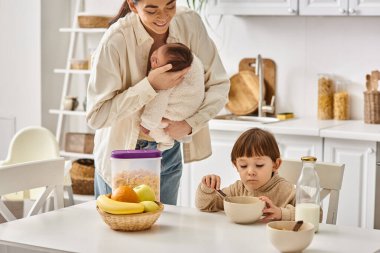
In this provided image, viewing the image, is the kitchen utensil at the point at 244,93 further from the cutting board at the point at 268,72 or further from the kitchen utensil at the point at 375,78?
the kitchen utensil at the point at 375,78

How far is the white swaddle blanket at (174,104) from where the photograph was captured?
9.87 ft

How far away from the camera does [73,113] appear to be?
5.46 meters

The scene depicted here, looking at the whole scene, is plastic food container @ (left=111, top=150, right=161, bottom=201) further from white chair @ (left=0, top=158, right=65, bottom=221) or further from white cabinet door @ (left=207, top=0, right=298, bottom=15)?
white cabinet door @ (left=207, top=0, right=298, bottom=15)

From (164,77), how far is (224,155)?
1.77m

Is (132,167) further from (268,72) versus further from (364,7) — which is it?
(268,72)

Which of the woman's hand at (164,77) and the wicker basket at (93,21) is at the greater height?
the wicker basket at (93,21)

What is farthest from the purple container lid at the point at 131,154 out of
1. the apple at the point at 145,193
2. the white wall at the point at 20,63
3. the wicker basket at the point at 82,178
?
the white wall at the point at 20,63

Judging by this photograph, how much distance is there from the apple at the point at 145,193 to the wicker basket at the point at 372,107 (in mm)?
2323

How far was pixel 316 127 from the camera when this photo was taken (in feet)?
14.5

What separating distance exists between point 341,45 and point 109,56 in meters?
2.25

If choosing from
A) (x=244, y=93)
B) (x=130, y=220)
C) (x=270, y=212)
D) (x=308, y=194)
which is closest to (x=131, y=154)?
(x=130, y=220)

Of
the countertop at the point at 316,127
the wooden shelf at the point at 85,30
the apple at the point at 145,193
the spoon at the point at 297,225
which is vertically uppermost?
the wooden shelf at the point at 85,30

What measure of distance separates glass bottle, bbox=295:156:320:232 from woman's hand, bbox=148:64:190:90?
70cm

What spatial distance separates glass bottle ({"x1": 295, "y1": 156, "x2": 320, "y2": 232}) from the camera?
2463 millimetres
